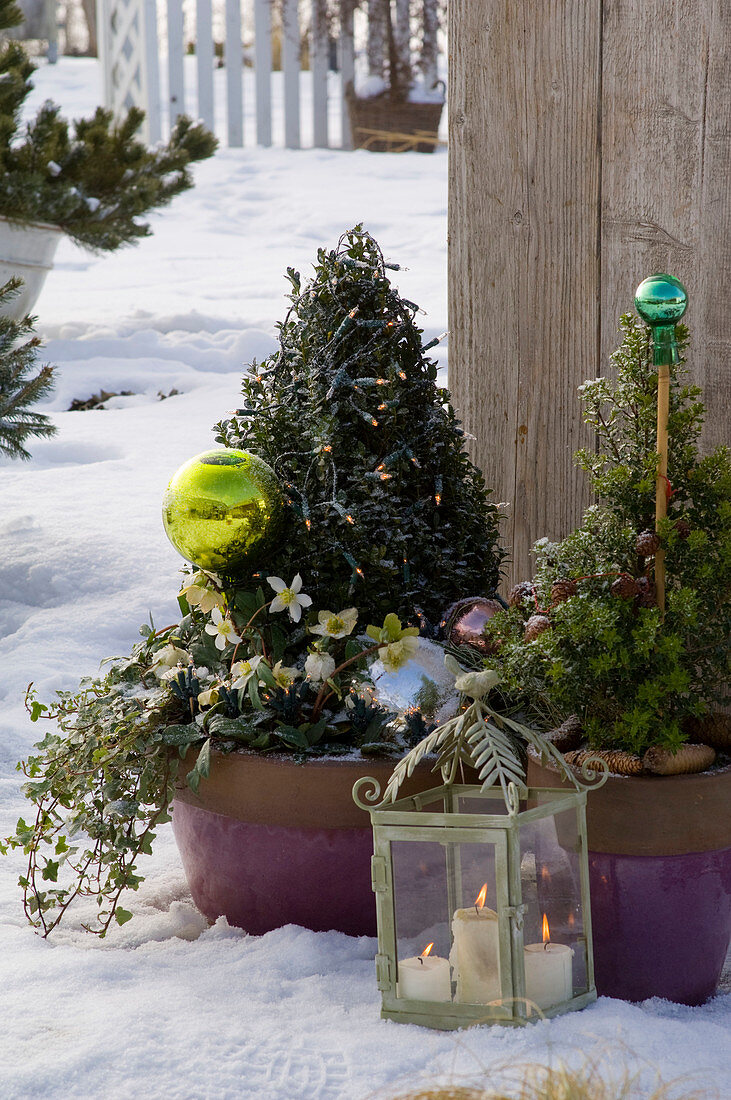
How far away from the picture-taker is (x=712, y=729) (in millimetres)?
1611

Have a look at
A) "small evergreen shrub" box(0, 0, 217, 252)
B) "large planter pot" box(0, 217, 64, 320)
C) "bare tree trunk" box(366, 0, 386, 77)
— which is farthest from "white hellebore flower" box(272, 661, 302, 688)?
"bare tree trunk" box(366, 0, 386, 77)

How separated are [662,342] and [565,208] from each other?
2.34ft

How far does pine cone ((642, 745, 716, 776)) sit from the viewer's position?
152 centimetres

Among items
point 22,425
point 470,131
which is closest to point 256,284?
point 22,425

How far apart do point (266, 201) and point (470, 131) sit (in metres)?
7.03

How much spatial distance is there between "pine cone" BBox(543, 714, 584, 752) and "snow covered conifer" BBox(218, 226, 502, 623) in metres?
0.36

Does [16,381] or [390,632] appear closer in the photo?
[390,632]

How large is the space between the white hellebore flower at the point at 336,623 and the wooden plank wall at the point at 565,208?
0.64 m

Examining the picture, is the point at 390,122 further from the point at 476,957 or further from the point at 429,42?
the point at 476,957

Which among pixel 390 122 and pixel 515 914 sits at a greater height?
pixel 390 122

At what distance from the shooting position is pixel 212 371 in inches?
209

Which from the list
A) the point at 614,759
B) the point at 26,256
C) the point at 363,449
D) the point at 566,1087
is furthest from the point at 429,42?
the point at 566,1087

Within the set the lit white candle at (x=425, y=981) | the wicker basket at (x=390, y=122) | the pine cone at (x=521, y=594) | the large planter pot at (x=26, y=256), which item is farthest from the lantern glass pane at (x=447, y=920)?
the wicker basket at (x=390, y=122)

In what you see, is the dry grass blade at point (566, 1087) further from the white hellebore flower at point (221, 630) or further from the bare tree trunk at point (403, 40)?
the bare tree trunk at point (403, 40)
